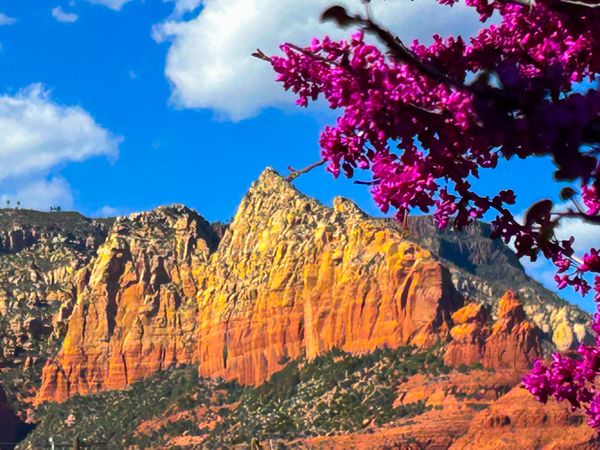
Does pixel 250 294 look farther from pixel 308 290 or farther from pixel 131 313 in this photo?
pixel 131 313

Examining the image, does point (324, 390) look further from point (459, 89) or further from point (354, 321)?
point (459, 89)

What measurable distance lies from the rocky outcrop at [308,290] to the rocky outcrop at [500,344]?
6275 mm

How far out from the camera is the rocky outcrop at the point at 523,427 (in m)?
93.8

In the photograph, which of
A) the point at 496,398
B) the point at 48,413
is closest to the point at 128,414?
the point at 48,413

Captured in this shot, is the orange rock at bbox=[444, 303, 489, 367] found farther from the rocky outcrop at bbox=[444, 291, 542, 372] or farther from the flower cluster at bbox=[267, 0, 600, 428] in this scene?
the flower cluster at bbox=[267, 0, 600, 428]

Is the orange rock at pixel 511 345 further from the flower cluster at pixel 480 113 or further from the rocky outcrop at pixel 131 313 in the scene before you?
the flower cluster at pixel 480 113

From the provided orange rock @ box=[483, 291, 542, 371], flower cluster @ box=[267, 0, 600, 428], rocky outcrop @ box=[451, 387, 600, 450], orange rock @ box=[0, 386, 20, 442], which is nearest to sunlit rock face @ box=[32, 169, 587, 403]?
orange rock @ box=[483, 291, 542, 371]

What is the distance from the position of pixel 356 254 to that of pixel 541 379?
458ft

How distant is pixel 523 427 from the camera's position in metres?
96.6

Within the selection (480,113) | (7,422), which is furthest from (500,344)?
(480,113)

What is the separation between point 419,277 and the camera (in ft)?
449

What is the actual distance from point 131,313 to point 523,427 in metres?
86.8

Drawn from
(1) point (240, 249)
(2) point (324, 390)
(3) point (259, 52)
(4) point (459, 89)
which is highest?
(1) point (240, 249)

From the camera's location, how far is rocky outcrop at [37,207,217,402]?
168000mm
